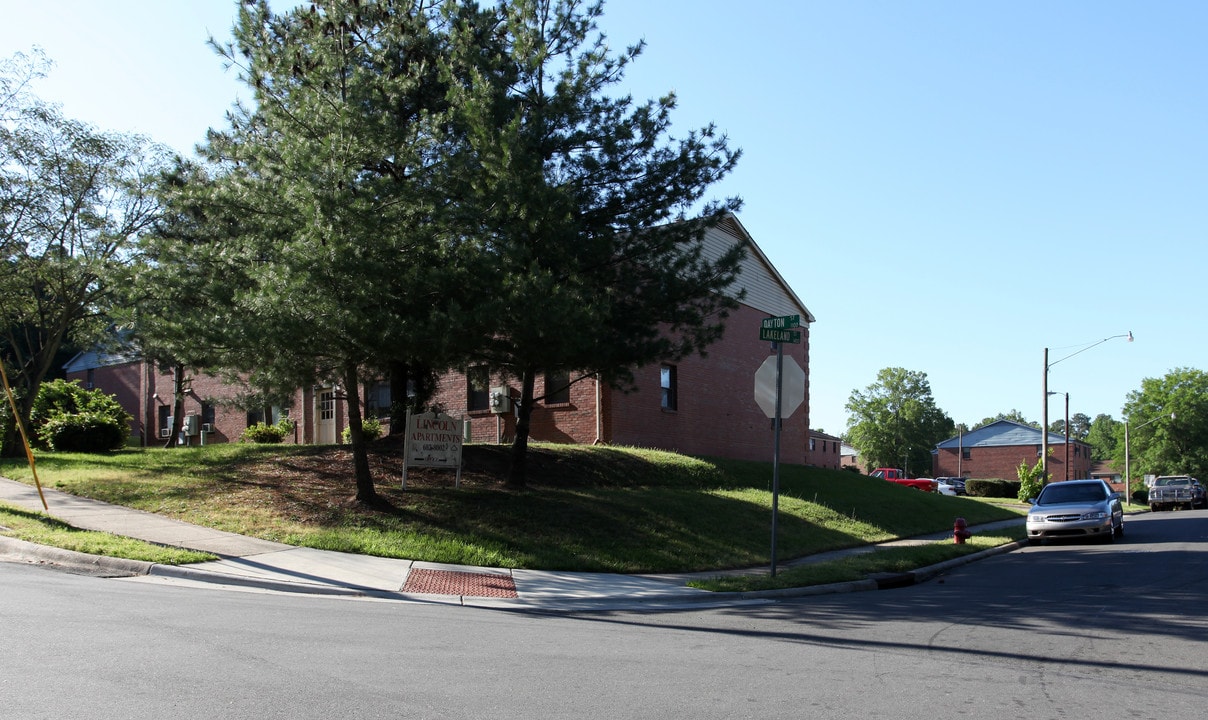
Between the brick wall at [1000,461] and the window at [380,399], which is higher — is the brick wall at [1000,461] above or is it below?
below

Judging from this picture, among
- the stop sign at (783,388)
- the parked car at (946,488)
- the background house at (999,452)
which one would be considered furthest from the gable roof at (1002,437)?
the stop sign at (783,388)

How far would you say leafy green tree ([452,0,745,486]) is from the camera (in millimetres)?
13312

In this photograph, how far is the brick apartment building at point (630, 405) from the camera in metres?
25.0

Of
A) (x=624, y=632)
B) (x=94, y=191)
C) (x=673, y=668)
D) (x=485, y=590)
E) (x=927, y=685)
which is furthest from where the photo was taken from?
(x=94, y=191)

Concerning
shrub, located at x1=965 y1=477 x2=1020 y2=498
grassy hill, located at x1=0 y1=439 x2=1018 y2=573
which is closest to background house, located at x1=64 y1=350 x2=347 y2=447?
grassy hill, located at x1=0 y1=439 x2=1018 y2=573

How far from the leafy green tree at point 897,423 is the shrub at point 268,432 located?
69439 millimetres

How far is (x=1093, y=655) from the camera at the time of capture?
758 cm

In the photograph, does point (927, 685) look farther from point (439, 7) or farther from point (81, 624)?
point (439, 7)

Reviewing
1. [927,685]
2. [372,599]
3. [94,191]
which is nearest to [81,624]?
[372,599]

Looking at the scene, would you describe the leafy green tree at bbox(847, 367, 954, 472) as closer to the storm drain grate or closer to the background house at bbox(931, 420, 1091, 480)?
the background house at bbox(931, 420, 1091, 480)

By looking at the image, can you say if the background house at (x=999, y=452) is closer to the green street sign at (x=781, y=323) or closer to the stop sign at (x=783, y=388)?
the stop sign at (x=783, y=388)

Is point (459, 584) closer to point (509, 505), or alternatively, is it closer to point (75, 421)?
point (509, 505)

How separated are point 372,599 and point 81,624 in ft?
10.9

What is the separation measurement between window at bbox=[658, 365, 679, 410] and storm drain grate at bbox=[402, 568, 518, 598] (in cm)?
1602
